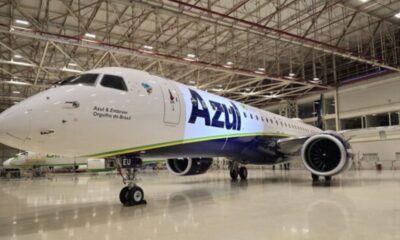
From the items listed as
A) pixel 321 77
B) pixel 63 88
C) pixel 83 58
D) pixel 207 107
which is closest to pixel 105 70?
pixel 63 88

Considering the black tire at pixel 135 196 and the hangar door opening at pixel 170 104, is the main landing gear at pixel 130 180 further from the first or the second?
the hangar door opening at pixel 170 104

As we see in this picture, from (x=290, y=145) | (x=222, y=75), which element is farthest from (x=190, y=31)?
(x=290, y=145)

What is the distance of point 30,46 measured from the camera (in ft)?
69.5

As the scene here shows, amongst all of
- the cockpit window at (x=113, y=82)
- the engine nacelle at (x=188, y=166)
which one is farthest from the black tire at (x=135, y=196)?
the engine nacelle at (x=188, y=166)

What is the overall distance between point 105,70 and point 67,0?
1072 centimetres

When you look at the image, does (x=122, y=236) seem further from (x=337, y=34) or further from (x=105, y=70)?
(x=337, y=34)

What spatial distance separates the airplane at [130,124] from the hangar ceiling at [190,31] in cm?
556

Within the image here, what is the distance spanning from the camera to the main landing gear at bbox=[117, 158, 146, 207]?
23.0 ft

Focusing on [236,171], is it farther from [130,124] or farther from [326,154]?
[130,124]

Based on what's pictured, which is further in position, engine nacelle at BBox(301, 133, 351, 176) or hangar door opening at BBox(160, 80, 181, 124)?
engine nacelle at BBox(301, 133, 351, 176)

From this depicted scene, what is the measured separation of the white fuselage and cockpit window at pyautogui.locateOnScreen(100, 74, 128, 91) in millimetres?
81

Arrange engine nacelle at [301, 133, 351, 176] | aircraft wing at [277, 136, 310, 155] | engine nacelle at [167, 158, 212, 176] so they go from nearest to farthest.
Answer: engine nacelle at [301, 133, 351, 176] < engine nacelle at [167, 158, 212, 176] < aircraft wing at [277, 136, 310, 155]

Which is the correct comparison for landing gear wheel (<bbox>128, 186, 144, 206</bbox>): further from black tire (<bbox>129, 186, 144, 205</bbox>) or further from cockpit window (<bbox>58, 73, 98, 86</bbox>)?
cockpit window (<bbox>58, 73, 98, 86</bbox>)

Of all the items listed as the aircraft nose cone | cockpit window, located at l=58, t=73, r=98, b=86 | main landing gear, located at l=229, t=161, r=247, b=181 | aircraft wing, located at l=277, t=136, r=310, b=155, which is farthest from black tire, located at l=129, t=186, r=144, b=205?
main landing gear, located at l=229, t=161, r=247, b=181
